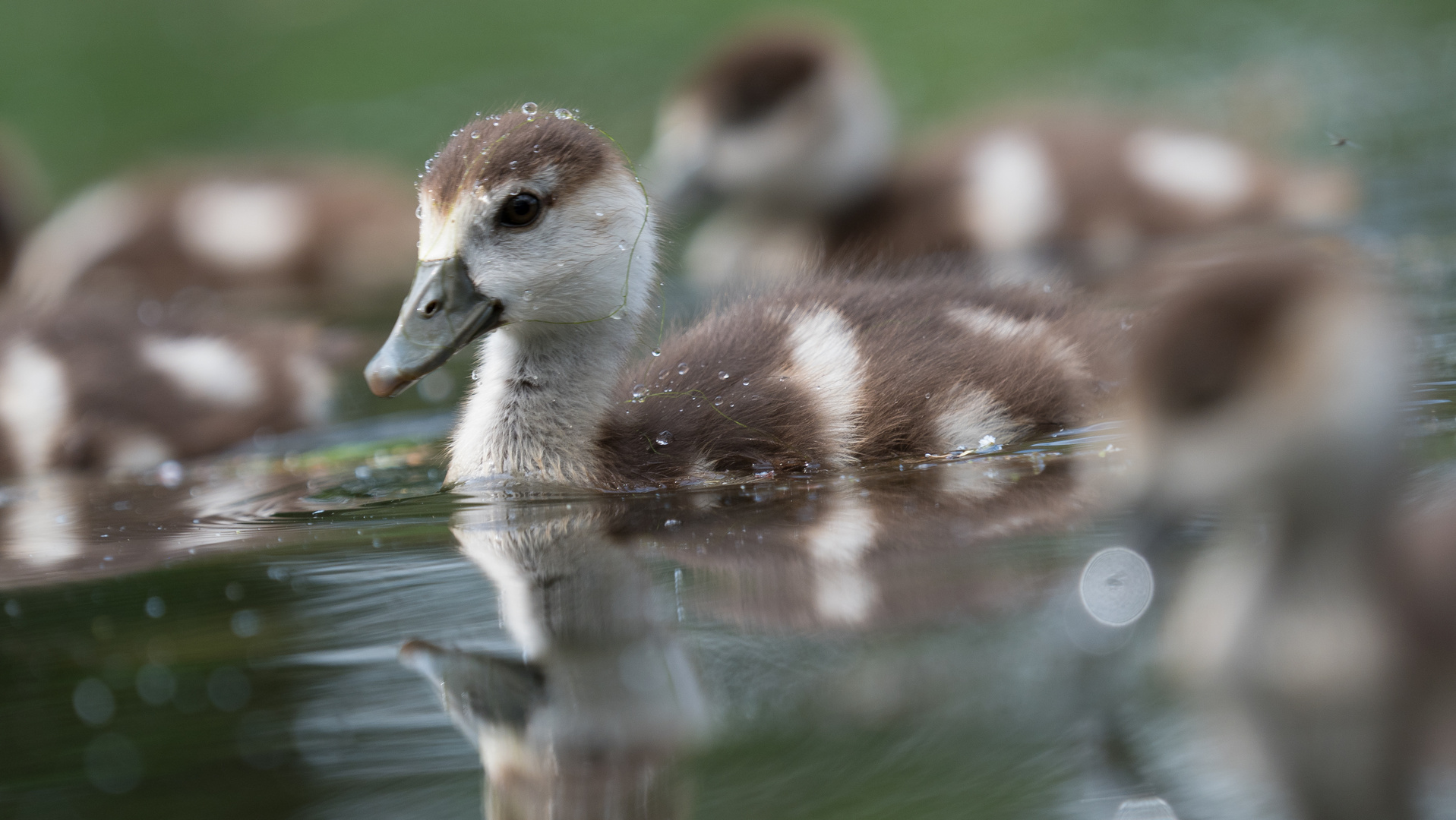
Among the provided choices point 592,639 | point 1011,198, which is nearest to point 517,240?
point 592,639

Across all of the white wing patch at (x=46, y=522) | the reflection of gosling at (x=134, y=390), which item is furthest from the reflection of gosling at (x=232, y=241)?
the white wing patch at (x=46, y=522)

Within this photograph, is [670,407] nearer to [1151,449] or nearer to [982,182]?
[1151,449]

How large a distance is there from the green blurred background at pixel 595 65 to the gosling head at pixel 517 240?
15.5 ft

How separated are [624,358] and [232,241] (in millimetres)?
4285

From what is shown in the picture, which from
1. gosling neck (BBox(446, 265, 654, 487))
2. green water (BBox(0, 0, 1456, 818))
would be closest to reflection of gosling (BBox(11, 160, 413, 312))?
green water (BBox(0, 0, 1456, 818))

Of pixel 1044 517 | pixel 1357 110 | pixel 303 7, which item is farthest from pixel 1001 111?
pixel 303 7

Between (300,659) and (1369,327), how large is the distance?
154 cm

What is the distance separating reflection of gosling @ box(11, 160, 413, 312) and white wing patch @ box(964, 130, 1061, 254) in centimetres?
276

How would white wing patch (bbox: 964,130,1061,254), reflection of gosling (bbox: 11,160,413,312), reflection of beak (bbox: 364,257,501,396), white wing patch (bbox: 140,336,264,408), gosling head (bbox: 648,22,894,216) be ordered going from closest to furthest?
reflection of beak (bbox: 364,257,501,396) → white wing patch (bbox: 140,336,264,408) → white wing patch (bbox: 964,130,1061,254) → gosling head (bbox: 648,22,894,216) → reflection of gosling (bbox: 11,160,413,312)

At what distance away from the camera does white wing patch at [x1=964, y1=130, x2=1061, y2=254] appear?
580 centimetres

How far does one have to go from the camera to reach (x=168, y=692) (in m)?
2.31

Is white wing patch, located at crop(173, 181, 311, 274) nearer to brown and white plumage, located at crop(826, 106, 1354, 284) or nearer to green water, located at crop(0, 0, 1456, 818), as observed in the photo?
green water, located at crop(0, 0, 1456, 818)

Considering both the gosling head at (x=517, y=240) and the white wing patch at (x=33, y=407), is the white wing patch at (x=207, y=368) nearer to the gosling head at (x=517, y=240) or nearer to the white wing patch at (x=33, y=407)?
the white wing patch at (x=33, y=407)

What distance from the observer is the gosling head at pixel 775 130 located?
6.41 m
